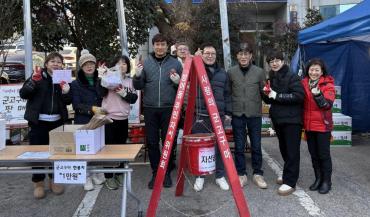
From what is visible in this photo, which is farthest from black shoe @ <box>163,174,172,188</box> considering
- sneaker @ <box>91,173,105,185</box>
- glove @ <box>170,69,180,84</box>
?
glove @ <box>170,69,180,84</box>

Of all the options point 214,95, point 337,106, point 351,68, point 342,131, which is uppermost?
point 351,68

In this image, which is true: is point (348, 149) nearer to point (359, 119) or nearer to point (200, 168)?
point (359, 119)

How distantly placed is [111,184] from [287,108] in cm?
237

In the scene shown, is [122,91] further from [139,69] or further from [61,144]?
[61,144]

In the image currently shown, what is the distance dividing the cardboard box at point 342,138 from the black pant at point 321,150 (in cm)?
290

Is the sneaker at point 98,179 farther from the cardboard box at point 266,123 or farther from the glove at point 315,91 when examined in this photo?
the cardboard box at point 266,123

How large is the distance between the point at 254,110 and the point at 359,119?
4.24 m

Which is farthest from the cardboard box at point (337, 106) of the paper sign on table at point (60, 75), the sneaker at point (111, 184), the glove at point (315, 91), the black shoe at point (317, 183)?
the paper sign on table at point (60, 75)

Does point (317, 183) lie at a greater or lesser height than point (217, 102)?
lesser

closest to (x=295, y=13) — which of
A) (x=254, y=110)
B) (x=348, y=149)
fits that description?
(x=348, y=149)

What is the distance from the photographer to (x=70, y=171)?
12.6 ft

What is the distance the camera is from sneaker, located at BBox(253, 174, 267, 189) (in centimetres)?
559

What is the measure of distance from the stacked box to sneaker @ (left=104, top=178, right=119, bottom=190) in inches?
169

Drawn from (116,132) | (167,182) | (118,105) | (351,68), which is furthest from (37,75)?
(351,68)
